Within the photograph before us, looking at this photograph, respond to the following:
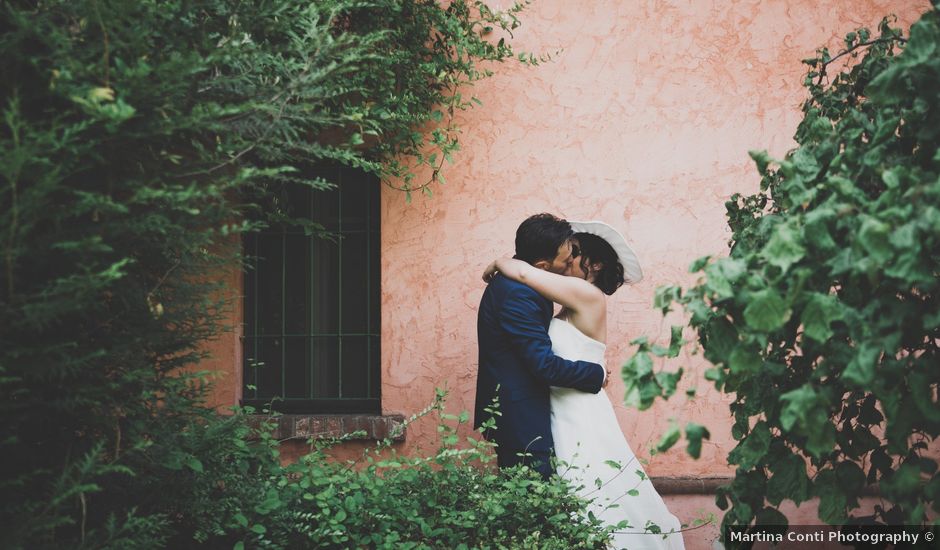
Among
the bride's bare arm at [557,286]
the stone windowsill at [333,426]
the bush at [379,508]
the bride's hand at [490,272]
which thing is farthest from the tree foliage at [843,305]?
the stone windowsill at [333,426]

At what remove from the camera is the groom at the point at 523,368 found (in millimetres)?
3816

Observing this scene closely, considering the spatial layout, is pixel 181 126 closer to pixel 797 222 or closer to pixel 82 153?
pixel 82 153

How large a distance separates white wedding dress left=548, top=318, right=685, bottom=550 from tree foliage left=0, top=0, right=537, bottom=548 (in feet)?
5.62

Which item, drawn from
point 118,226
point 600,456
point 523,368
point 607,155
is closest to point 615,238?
point 607,155

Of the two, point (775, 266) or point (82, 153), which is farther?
point (82, 153)

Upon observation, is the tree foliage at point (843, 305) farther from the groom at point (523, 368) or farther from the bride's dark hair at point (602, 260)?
the bride's dark hair at point (602, 260)

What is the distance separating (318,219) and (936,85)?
363 cm

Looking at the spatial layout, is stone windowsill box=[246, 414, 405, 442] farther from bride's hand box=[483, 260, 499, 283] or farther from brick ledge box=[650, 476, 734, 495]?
brick ledge box=[650, 476, 734, 495]

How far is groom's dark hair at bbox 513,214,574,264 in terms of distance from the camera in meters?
4.04

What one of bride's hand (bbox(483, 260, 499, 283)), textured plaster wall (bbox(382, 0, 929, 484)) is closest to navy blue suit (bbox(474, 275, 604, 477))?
bride's hand (bbox(483, 260, 499, 283))

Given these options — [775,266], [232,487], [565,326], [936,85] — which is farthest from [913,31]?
[232,487]

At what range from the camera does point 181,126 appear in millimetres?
2584

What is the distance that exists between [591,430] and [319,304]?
6.69ft

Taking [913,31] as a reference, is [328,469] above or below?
below
